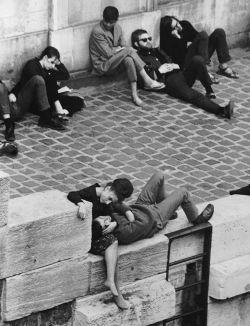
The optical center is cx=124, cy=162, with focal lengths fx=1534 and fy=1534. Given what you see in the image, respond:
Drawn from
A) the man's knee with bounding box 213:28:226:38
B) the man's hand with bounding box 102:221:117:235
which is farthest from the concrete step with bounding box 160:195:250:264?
the man's knee with bounding box 213:28:226:38

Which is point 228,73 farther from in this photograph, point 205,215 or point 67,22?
point 205,215

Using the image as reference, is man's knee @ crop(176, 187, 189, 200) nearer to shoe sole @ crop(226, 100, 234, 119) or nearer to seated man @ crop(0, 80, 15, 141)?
seated man @ crop(0, 80, 15, 141)

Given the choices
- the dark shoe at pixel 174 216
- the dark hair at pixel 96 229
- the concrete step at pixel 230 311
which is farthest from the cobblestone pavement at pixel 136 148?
the dark hair at pixel 96 229

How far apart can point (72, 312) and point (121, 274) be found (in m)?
0.62

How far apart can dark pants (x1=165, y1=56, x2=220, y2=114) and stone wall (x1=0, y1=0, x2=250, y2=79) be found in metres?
0.78

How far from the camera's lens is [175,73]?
1977cm

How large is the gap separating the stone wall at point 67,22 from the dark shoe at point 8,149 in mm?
1280

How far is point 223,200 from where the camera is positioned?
1638 centimetres

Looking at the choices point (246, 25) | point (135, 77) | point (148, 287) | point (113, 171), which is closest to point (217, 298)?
point (148, 287)

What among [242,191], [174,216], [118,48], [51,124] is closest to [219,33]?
[118,48]

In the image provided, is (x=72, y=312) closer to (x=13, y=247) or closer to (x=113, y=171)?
(x=13, y=247)

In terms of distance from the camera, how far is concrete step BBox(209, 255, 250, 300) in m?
16.1

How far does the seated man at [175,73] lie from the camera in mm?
19461

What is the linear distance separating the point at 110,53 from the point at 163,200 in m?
3.93
